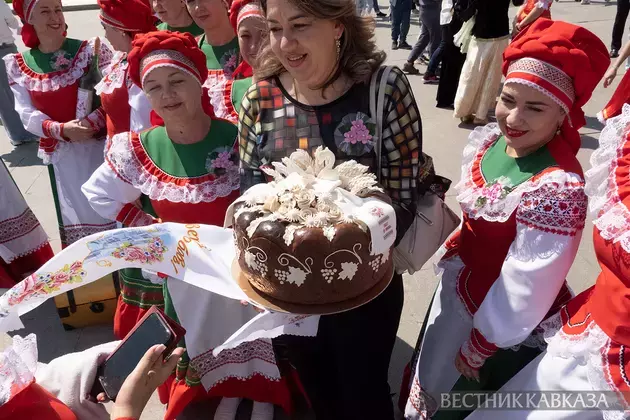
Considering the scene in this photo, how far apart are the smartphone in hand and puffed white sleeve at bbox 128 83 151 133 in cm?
147

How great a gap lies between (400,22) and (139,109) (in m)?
6.57

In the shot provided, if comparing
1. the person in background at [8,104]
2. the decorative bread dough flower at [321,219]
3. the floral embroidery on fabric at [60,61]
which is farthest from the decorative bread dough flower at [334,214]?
the person in background at [8,104]

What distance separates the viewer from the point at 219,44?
2.90 m

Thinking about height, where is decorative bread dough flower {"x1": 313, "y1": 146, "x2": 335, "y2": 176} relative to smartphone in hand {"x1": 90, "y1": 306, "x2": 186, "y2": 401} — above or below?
above

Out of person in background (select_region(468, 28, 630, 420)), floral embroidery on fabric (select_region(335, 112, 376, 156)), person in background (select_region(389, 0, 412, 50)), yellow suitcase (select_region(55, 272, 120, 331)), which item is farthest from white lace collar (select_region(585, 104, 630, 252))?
person in background (select_region(389, 0, 412, 50))

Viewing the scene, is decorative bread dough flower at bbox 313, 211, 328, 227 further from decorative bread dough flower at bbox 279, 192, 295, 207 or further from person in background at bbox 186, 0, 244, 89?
person in background at bbox 186, 0, 244, 89

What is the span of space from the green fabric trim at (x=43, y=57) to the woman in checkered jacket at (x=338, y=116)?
5.98 ft

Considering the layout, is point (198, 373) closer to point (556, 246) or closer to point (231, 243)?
point (231, 243)

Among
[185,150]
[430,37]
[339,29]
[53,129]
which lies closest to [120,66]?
[53,129]

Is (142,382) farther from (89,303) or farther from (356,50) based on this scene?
(89,303)

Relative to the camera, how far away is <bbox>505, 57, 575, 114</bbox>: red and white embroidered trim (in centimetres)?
154

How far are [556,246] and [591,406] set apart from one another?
45 cm

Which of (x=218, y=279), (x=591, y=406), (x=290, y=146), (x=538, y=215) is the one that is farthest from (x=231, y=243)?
(x=591, y=406)

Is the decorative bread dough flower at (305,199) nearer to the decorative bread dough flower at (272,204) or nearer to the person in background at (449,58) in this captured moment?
the decorative bread dough flower at (272,204)
